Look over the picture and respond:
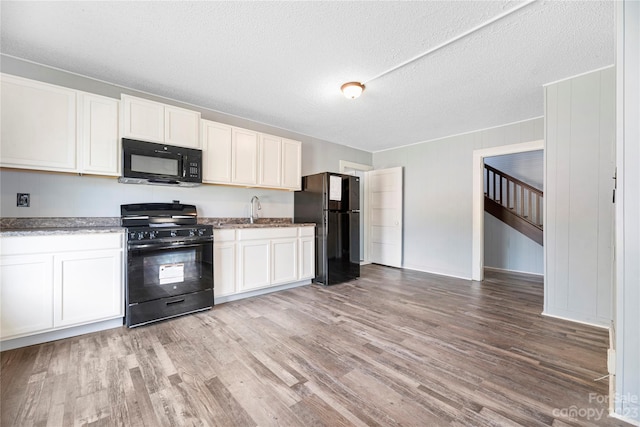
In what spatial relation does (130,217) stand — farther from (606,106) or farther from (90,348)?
(606,106)

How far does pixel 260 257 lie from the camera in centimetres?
332

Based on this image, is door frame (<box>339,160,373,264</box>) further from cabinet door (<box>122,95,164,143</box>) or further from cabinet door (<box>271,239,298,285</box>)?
Answer: cabinet door (<box>122,95,164,143</box>)

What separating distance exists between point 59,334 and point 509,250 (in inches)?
254

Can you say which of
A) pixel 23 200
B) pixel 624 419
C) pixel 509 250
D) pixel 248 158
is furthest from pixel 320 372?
pixel 509 250

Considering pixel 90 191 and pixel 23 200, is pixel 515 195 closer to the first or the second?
pixel 90 191

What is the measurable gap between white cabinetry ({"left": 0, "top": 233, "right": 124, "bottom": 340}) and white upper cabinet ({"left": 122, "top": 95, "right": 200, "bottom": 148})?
105cm

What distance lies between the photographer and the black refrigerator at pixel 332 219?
12.7 feet

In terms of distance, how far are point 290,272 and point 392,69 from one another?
2.68 metres

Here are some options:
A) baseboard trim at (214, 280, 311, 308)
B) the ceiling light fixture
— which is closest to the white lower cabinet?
baseboard trim at (214, 280, 311, 308)

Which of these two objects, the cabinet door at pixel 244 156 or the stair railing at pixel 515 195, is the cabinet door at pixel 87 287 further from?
the stair railing at pixel 515 195

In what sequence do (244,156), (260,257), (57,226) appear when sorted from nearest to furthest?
(57,226)
(260,257)
(244,156)

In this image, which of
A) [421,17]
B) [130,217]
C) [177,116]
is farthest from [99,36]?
[421,17]

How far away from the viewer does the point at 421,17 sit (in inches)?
71.5

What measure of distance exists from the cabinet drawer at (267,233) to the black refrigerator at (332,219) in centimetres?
48
